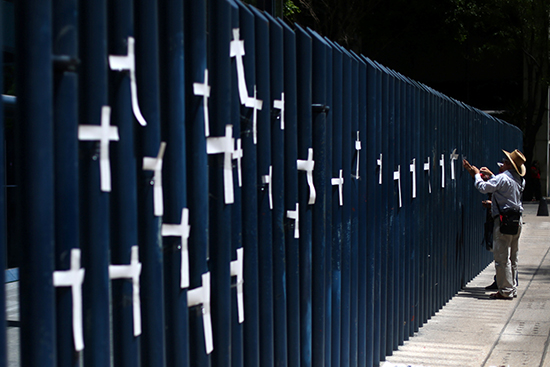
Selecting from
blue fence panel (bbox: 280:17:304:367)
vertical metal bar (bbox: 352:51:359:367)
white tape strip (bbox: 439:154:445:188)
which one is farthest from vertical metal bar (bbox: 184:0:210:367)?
white tape strip (bbox: 439:154:445:188)

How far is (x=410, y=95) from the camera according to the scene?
275 inches

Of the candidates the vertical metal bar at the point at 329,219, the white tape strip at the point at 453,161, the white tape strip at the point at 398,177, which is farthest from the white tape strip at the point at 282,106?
the white tape strip at the point at 453,161

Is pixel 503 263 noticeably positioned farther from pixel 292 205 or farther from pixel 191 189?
pixel 191 189

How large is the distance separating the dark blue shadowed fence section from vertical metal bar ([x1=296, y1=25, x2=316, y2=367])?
1cm

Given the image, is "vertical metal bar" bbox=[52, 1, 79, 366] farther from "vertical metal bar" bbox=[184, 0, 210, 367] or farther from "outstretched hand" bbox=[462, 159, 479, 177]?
"outstretched hand" bbox=[462, 159, 479, 177]

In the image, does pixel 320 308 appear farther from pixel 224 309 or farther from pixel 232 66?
pixel 232 66

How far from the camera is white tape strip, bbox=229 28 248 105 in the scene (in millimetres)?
3315

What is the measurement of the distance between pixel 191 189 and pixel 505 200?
7498 millimetres

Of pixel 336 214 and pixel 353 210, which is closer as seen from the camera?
pixel 336 214

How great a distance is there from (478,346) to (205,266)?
4.58 m

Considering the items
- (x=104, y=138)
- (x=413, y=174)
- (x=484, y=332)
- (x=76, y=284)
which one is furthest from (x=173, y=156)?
(x=484, y=332)

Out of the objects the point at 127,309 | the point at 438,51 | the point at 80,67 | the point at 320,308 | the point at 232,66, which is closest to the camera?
the point at 80,67

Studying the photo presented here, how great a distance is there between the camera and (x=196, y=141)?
301 cm

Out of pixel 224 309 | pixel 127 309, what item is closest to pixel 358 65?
pixel 224 309
